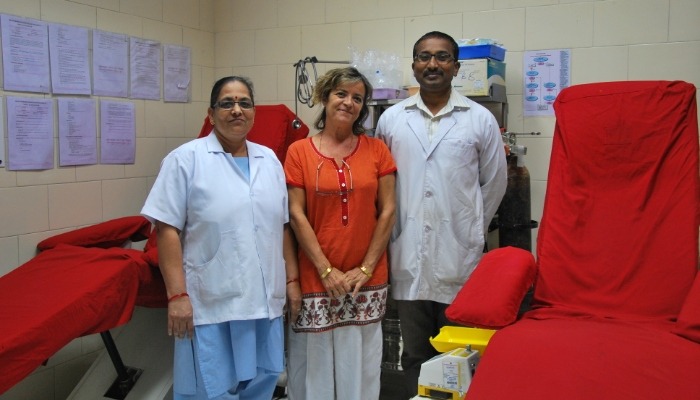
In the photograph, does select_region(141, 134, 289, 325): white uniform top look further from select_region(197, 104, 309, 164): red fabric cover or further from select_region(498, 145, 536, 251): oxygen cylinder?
select_region(498, 145, 536, 251): oxygen cylinder

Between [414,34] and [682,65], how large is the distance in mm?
1332

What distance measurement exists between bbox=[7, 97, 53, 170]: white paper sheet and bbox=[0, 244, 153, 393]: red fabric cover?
0.45m

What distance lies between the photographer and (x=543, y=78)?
3098 millimetres

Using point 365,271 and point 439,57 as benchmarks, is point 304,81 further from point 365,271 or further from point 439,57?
point 365,271

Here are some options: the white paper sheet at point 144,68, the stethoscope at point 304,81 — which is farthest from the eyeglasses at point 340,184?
the white paper sheet at point 144,68

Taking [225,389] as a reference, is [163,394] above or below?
below

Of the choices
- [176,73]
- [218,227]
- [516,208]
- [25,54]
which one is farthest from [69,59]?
[516,208]

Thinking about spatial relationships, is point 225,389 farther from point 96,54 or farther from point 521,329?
point 96,54

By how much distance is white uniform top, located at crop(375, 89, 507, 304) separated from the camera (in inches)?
91.1

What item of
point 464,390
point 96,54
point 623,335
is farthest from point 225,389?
point 96,54

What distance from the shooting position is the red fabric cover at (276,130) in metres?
3.01

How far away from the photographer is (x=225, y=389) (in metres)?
2.07

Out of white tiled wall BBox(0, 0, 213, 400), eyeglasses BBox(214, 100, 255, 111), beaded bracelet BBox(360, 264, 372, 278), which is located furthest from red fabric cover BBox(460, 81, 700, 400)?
white tiled wall BBox(0, 0, 213, 400)

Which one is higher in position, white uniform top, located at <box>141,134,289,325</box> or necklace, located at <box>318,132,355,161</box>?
necklace, located at <box>318,132,355,161</box>
